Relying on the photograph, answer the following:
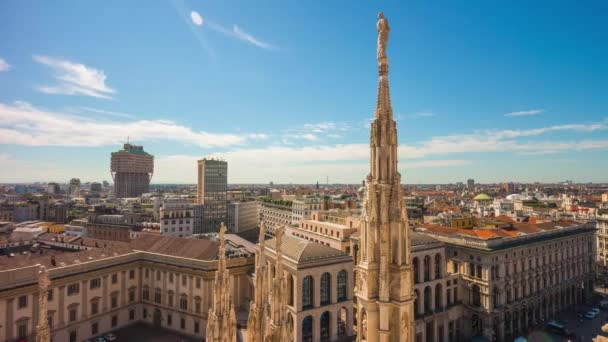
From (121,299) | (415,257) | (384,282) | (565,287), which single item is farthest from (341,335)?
(565,287)

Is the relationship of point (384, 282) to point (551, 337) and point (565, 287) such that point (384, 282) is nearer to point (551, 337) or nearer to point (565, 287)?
point (551, 337)

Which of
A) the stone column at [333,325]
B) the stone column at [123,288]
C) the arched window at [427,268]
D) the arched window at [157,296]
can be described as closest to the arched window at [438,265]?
the arched window at [427,268]

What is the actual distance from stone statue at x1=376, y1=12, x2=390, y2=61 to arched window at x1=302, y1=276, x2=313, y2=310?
36.1m

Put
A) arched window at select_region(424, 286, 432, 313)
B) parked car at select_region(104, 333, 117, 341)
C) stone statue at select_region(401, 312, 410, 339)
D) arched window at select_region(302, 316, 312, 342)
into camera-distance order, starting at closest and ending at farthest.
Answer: stone statue at select_region(401, 312, 410, 339), arched window at select_region(302, 316, 312, 342), parked car at select_region(104, 333, 117, 341), arched window at select_region(424, 286, 432, 313)

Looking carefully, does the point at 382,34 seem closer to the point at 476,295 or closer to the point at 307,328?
the point at 307,328

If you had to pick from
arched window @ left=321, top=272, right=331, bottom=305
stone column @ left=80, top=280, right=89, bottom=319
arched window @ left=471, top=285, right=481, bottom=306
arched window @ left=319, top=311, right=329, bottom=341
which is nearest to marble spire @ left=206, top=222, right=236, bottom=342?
arched window @ left=321, top=272, right=331, bottom=305

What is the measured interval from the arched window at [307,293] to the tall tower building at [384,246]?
33025mm

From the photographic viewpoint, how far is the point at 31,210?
126688 mm

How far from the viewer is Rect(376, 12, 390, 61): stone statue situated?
1154 centimetres

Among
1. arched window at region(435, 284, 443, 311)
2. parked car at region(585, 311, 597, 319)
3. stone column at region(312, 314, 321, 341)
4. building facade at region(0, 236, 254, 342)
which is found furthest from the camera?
parked car at region(585, 311, 597, 319)

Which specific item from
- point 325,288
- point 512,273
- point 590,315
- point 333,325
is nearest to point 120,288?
point 325,288

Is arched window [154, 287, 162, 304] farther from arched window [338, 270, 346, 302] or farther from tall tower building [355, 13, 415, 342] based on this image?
tall tower building [355, 13, 415, 342]

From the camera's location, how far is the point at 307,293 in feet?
143

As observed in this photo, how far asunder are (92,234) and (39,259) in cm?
5642
